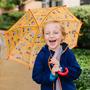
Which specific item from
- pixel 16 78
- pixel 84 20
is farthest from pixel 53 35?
pixel 84 20

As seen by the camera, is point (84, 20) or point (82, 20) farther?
point (82, 20)

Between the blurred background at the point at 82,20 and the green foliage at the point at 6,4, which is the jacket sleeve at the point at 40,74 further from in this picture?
the green foliage at the point at 6,4

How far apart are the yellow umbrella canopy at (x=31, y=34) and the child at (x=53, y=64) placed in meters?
1.39

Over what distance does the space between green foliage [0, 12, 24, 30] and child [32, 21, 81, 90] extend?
13234 mm

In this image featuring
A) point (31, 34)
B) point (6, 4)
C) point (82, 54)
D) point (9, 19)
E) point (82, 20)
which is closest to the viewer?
point (31, 34)

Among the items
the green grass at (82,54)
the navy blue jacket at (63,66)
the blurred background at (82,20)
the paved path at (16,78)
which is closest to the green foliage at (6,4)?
the blurred background at (82,20)

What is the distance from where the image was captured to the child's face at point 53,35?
15.2 ft

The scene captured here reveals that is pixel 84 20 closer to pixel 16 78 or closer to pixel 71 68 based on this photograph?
pixel 16 78

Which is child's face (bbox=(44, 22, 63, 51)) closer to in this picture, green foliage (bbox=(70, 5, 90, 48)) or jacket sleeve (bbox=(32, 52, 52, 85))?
jacket sleeve (bbox=(32, 52, 52, 85))

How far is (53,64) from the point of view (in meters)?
4.61

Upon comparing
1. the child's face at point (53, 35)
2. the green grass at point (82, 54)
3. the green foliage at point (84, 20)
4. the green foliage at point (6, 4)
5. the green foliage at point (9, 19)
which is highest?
the child's face at point (53, 35)

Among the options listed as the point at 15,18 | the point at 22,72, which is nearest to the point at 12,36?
the point at 22,72

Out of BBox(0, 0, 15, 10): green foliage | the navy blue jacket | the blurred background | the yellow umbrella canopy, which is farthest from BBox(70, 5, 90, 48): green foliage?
BBox(0, 0, 15, 10): green foliage

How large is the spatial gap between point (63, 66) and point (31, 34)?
1687mm
